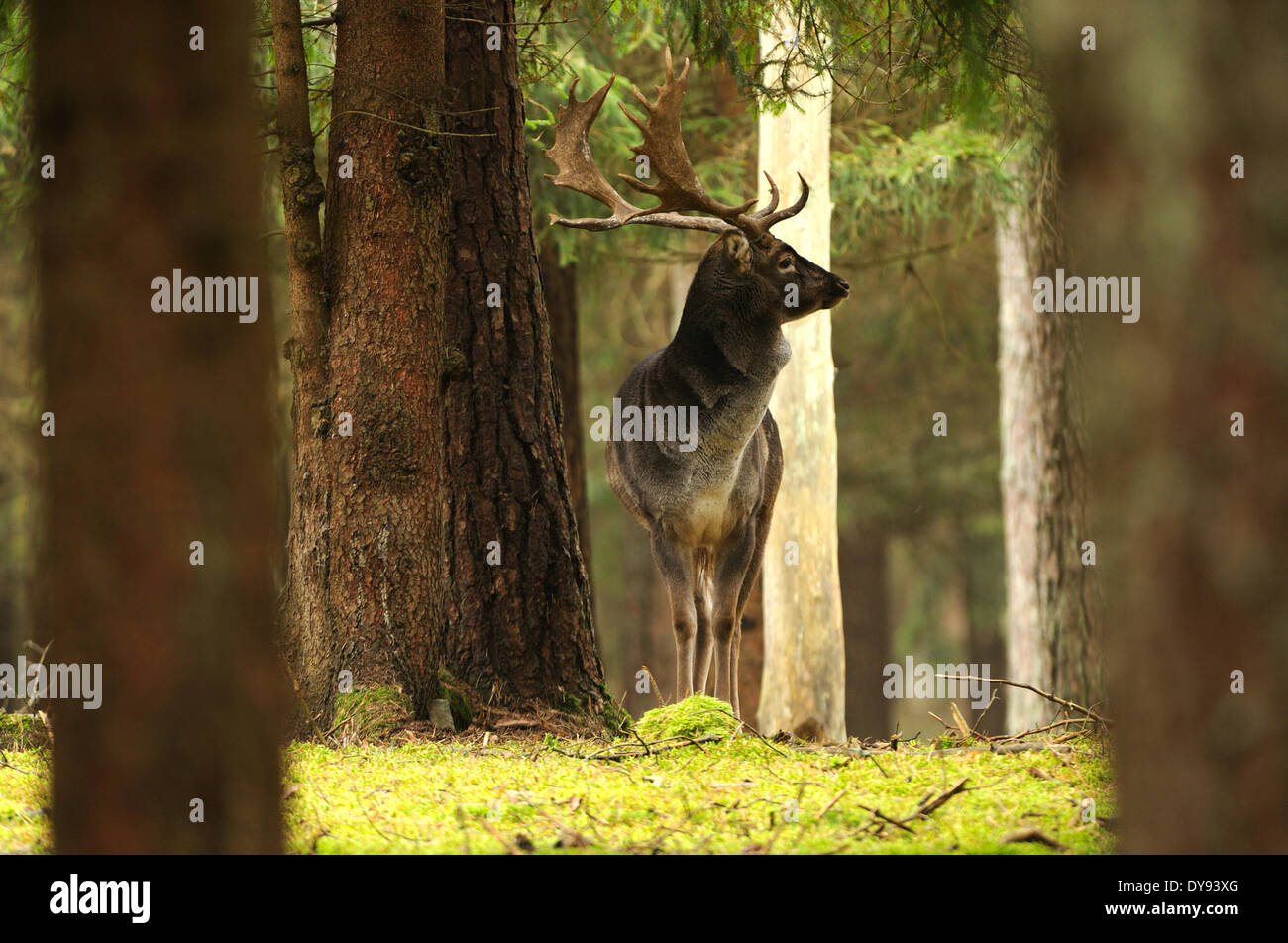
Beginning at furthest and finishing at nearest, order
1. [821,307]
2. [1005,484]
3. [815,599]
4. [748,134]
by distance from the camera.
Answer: [1005,484]
[748,134]
[815,599]
[821,307]

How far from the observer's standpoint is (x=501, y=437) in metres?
6.97

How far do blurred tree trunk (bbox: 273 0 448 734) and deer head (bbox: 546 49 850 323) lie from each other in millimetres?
1909

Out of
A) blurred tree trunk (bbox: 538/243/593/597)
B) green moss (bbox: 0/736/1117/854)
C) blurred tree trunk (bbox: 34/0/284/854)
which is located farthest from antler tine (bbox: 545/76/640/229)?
blurred tree trunk (bbox: 34/0/284/854)

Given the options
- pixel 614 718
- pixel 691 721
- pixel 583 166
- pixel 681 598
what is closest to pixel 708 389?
pixel 681 598

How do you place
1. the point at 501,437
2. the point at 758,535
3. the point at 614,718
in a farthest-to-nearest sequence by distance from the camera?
the point at 758,535 → the point at 501,437 → the point at 614,718

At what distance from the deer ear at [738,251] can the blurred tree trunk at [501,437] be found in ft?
6.64

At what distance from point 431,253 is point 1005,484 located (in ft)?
37.0

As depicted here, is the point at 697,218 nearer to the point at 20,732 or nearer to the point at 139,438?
the point at 20,732

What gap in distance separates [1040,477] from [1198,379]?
556 inches

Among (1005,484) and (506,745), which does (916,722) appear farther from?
(506,745)

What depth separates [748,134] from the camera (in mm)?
14070

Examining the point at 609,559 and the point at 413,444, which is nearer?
the point at 413,444
